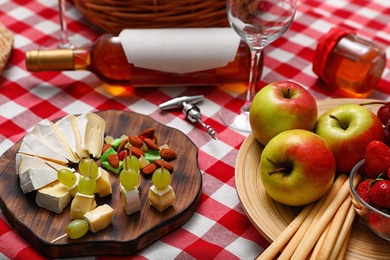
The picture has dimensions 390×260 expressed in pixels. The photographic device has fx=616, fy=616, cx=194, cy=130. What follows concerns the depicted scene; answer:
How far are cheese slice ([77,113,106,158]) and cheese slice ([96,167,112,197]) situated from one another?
2.9 inches

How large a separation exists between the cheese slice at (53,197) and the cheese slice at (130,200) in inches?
2.9

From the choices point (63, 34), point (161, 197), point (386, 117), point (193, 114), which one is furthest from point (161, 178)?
point (63, 34)

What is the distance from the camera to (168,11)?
3.65 feet

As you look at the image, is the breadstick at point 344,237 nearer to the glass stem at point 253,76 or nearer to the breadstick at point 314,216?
the breadstick at point 314,216

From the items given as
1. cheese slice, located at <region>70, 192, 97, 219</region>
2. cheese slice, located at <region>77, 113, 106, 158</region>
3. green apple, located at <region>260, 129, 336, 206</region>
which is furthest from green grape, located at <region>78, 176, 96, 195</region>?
green apple, located at <region>260, 129, 336, 206</region>

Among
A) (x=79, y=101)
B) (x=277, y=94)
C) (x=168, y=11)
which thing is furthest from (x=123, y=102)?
(x=277, y=94)

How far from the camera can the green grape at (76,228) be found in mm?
743

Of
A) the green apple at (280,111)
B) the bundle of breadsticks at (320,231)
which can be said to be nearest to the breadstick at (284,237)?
the bundle of breadsticks at (320,231)

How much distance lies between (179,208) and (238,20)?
0.31 m

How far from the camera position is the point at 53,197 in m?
0.78

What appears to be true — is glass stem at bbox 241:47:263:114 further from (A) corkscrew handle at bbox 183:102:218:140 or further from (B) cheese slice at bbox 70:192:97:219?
(B) cheese slice at bbox 70:192:97:219

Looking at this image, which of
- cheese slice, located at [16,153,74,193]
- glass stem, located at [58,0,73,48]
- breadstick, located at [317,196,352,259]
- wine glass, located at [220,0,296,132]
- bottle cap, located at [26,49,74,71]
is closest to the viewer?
breadstick, located at [317,196,352,259]

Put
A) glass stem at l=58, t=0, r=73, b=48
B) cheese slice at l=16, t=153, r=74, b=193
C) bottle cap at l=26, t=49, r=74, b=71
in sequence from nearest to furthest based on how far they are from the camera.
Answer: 1. cheese slice at l=16, t=153, r=74, b=193
2. bottle cap at l=26, t=49, r=74, b=71
3. glass stem at l=58, t=0, r=73, b=48

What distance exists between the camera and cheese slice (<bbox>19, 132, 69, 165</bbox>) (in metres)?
0.84
